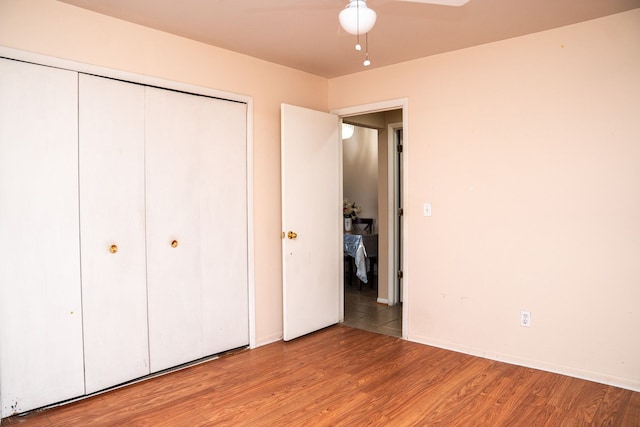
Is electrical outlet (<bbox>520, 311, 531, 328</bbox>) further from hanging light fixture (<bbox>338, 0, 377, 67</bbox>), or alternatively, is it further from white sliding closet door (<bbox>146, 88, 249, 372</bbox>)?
hanging light fixture (<bbox>338, 0, 377, 67</bbox>)

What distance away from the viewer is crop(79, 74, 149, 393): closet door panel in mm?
2689

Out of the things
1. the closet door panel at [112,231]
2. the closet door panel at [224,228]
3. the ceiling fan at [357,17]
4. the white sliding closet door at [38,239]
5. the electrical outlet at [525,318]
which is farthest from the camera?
the closet door panel at [224,228]

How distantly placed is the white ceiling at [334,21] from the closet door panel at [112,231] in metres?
0.57

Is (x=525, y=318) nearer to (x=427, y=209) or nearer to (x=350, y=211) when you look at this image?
(x=427, y=209)

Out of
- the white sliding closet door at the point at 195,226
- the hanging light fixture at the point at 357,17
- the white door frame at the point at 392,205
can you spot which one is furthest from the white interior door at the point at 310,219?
the hanging light fixture at the point at 357,17

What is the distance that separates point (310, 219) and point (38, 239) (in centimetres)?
212

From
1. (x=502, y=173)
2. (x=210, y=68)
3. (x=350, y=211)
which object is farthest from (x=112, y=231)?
(x=350, y=211)

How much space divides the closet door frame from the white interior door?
28 centimetres

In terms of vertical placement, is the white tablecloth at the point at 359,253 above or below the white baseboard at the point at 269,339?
above

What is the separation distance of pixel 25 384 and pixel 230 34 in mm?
2585

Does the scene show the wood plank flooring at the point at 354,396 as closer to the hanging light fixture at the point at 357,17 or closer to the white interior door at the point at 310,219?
the white interior door at the point at 310,219

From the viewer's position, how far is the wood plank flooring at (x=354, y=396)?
95.5 inches

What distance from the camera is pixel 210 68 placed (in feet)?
10.9

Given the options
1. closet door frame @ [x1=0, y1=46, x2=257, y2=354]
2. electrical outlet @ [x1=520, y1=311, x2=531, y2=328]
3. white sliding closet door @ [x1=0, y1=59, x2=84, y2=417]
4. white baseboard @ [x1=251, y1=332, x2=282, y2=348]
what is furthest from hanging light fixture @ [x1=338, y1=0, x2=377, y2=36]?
white baseboard @ [x1=251, y1=332, x2=282, y2=348]
